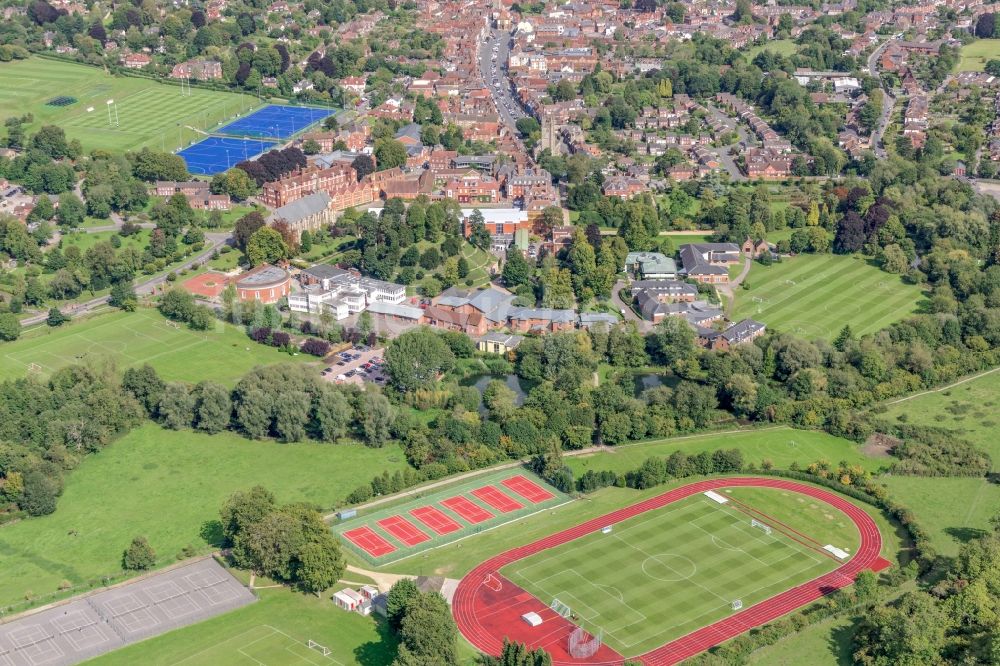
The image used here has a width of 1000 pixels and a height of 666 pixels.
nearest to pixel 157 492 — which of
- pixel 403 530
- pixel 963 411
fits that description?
pixel 403 530

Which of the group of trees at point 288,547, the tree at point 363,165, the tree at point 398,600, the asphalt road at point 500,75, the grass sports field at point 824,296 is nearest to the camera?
the tree at point 398,600

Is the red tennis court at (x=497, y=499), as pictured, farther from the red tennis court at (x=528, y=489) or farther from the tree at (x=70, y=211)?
the tree at (x=70, y=211)

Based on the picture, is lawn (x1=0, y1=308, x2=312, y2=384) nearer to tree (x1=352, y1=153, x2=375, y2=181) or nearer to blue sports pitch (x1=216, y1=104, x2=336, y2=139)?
tree (x1=352, y1=153, x2=375, y2=181)

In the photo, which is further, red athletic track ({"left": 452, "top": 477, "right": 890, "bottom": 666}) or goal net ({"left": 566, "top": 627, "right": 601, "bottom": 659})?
red athletic track ({"left": 452, "top": 477, "right": 890, "bottom": 666})

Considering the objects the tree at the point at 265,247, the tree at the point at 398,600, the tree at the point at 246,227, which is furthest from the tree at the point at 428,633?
the tree at the point at 246,227

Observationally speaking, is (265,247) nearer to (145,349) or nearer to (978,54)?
(145,349)

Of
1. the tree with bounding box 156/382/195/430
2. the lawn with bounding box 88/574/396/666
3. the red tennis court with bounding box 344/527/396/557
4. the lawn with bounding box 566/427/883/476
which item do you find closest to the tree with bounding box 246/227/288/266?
the tree with bounding box 156/382/195/430

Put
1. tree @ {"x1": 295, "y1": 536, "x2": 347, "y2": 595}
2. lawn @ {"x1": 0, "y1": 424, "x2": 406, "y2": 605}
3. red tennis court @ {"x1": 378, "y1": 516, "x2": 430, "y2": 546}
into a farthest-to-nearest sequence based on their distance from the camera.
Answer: red tennis court @ {"x1": 378, "y1": 516, "x2": 430, "y2": 546}, lawn @ {"x1": 0, "y1": 424, "x2": 406, "y2": 605}, tree @ {"x1": 295, "y1": 536, "x2": 347, "y2": 595}
